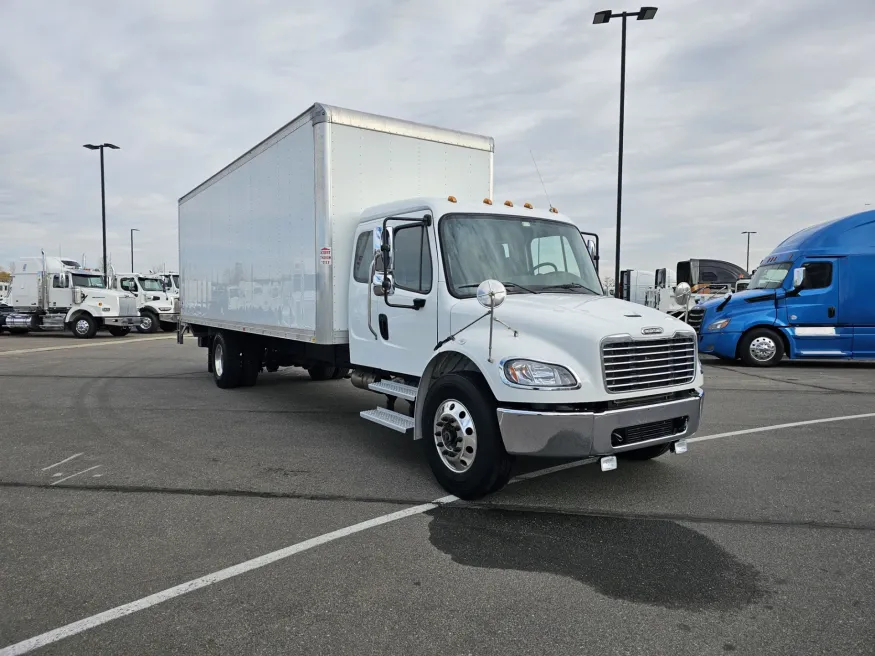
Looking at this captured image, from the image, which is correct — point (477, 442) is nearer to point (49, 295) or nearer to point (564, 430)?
point (564, 430)

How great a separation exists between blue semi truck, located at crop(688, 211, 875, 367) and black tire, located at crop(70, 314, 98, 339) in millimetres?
20869

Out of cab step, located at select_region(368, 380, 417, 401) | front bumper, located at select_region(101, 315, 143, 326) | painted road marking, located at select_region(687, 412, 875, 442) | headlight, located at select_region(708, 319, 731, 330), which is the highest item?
headlight, located at select_region(708, 319, 731, 330)

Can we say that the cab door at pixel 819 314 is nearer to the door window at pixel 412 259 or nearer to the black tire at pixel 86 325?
the door window at pixel 412 259

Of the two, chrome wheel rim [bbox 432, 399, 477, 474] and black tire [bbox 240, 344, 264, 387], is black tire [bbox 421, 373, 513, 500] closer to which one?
chrome wheel rim [bbox 432, 399, 477, 474]

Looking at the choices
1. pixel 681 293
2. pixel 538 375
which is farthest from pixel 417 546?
pixel 681 293

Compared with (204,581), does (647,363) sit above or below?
above

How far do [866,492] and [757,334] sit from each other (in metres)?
9.62

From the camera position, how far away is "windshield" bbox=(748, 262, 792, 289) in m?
14.0

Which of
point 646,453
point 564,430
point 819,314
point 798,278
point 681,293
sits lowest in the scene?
point 646,453

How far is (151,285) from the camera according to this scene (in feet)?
87.7

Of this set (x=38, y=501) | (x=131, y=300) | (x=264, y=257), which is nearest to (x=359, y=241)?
(x=264, y=257)

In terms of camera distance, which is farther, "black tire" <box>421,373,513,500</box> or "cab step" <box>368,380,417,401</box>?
"cab step" <box>368,380,417,401</box>

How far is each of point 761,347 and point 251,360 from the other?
10.5 metres

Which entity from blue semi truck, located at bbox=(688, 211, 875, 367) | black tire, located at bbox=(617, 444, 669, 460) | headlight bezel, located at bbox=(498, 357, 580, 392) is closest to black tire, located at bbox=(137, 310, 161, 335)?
blue semi truck, located at bbox=(688, 211, 875, 367)
